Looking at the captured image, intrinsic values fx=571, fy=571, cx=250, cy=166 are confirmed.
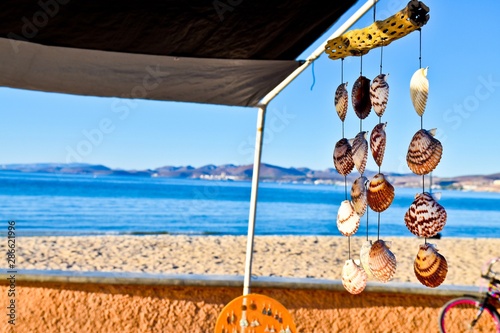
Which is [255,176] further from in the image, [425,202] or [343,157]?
[425,202]

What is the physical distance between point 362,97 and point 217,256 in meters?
9.49

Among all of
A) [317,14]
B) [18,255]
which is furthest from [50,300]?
[18,255]

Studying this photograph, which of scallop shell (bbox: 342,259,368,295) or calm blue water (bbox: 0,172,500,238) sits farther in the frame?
calm blue water (bbox: 0,172,500,238)

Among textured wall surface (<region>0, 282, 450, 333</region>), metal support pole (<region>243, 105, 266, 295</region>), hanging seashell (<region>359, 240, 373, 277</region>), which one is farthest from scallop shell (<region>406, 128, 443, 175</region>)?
textured wall surface (<region>0, 282, 450, 333</region>)

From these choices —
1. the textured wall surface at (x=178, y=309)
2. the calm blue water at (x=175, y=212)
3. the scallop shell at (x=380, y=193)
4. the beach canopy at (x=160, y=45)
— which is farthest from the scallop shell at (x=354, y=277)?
the calm blue water at (x=175, y=212)

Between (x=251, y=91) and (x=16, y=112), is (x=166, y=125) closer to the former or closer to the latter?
(x=16, y=112)

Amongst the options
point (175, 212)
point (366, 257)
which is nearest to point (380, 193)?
point (366, 257)

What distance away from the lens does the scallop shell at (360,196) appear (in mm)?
1815

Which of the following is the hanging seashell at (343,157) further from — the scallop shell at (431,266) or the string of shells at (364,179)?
the scallop shell at (431,266)

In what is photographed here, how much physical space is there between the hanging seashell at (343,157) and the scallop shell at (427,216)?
0.39 meters

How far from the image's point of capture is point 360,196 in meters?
1.82

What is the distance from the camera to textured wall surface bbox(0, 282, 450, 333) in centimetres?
332

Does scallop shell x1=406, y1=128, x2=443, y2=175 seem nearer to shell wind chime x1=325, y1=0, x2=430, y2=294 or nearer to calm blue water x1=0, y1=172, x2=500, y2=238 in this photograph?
shell wind chime x1=325, y1=0, x2=430, y2=294

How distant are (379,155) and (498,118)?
29167 mm
